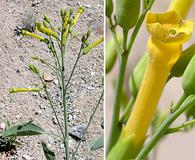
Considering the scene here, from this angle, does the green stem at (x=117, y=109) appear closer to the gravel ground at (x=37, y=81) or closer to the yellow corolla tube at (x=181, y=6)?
the yellow corolla tube at (x=181, y=6)

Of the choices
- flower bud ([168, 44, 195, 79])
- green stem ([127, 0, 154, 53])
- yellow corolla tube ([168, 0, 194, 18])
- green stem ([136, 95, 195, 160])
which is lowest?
green stem ([136, 95, 195, 160])

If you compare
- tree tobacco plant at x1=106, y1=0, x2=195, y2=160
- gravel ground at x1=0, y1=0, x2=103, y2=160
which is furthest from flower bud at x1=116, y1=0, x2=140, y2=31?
gravel ground at x1=0, y1=0, x2=103, y2=160

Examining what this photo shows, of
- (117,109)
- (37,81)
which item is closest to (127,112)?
(117,109)

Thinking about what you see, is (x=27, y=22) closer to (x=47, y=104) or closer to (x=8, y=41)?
(x=8, y=41)

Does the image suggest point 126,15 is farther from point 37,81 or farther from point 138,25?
point 37,81

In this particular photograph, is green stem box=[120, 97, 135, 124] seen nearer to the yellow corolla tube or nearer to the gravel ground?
the yellow corolla tube

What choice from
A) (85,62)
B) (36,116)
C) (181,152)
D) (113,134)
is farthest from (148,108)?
(85,62)
